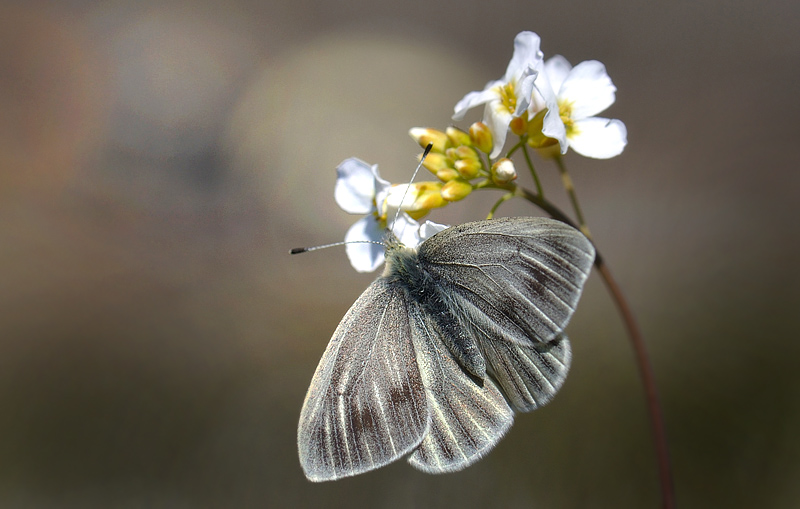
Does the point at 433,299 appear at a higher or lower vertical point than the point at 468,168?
lower

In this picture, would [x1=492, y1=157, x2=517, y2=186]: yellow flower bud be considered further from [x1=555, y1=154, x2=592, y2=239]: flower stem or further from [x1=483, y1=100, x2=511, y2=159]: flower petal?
[x1=555, y1=154, x2=592, y2=239]: flower stem

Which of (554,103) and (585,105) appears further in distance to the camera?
(585,105)

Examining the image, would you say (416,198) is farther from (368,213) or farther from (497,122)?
(497,122)

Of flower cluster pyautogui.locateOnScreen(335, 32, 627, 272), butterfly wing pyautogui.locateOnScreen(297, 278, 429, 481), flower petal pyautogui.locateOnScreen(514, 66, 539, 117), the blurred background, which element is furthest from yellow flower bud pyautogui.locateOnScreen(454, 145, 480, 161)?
the blurred background

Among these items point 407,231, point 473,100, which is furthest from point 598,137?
point 407,231

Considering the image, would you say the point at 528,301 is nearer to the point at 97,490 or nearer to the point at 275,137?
the point at 97,490
